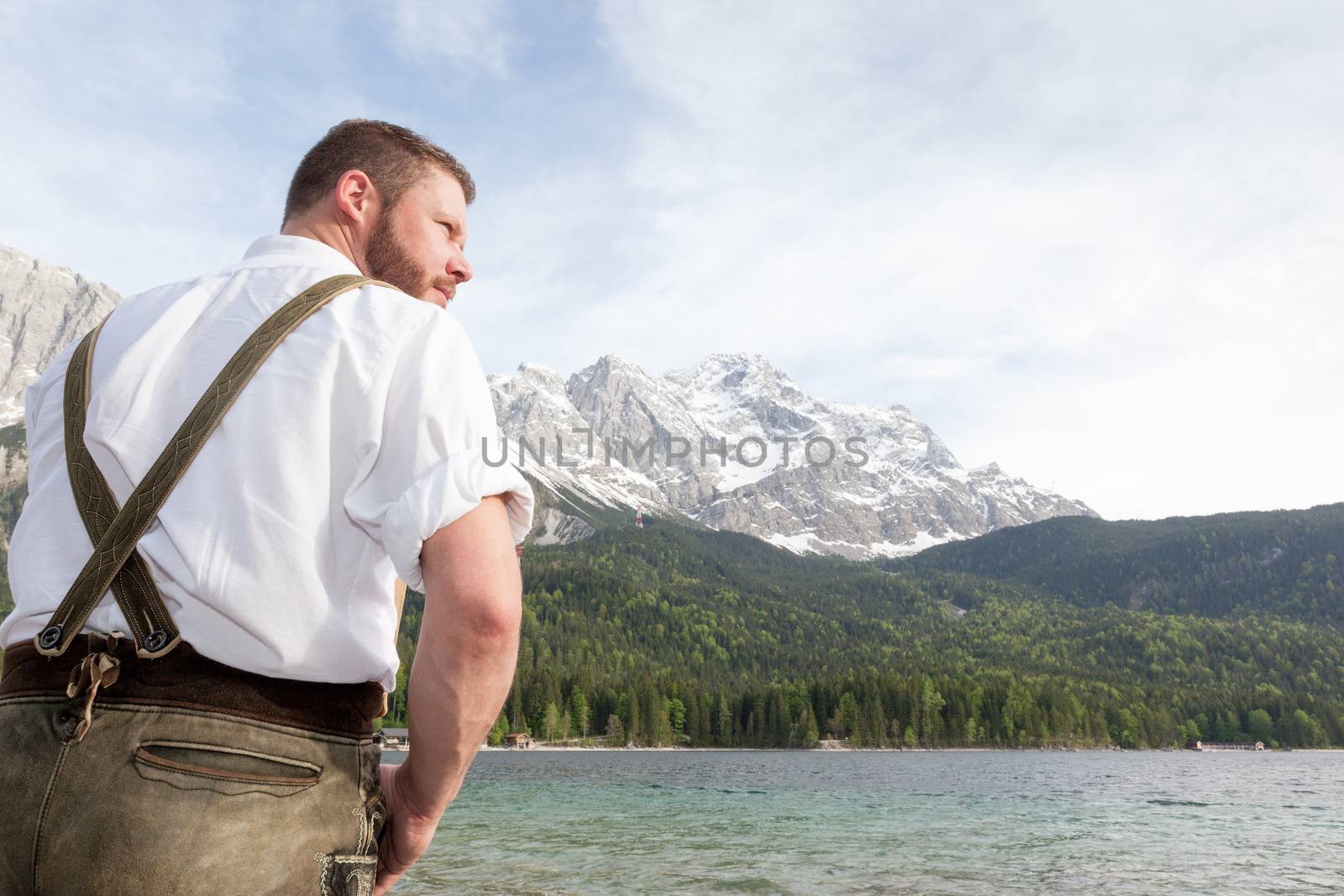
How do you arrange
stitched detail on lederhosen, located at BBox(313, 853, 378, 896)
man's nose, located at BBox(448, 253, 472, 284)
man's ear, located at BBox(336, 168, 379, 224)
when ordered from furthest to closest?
man's nose, located at BBox(448, 253, 472, 284), man's ear, located at BBox(336, 168, 379, 224), stitched detail on lederhosen, located at BBox(313, 853, 378, 896)

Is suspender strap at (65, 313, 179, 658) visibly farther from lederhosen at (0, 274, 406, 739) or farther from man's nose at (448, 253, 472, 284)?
man's nose at (448, 253, 472, 284)

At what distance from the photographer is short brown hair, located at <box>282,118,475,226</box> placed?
9.47ft

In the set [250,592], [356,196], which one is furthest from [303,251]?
[250,592]

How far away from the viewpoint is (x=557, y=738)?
12594 centimetres

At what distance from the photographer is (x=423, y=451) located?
213 cm

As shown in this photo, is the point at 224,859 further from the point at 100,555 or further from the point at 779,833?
the point at 779,833

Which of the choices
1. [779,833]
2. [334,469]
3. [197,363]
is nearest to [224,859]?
[334,469]

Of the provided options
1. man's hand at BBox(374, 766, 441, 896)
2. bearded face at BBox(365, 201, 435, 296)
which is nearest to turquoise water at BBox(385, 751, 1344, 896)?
man's hand at BBox(374, 766, 441, 896)

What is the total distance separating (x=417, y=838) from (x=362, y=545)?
857 mm

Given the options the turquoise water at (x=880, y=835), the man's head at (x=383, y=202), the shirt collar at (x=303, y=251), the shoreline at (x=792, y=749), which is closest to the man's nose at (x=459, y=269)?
the man's head at (x=383, y=202)

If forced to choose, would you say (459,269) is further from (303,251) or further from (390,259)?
(303,251)

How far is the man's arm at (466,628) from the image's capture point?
207cm

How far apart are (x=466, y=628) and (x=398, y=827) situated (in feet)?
2.59

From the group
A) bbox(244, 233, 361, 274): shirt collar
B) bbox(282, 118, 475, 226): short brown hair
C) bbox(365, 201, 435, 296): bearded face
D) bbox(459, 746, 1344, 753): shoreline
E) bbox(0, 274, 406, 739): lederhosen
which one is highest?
bbox(282, 118, 475, 226): short brown hair
